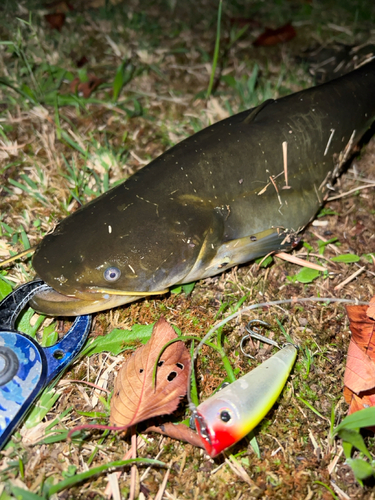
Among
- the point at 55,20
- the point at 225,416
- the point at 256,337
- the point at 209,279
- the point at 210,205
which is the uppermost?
the point at 55,20

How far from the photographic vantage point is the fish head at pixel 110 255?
2.14m

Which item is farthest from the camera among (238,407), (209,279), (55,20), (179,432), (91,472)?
(55,20)

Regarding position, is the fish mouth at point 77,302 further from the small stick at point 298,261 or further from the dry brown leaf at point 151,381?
the small stick at point 298,261

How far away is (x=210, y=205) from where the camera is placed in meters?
2.52

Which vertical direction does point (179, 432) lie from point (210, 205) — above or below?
below

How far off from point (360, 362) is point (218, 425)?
90cm

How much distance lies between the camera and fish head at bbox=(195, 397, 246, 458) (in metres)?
1.81

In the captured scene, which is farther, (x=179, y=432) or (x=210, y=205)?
(x=210, y=205)

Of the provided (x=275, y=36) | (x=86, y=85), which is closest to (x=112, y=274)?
(x=86, y=85)

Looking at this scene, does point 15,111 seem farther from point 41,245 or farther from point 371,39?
point 371,39

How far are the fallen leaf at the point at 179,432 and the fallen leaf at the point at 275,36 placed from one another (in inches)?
167

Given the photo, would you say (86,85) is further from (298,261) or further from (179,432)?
(179,432)

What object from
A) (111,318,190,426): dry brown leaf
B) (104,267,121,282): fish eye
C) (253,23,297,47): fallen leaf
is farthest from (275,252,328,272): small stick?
(253,23,297,47): fallen leaf

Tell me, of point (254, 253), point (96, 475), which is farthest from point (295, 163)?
point (96, 475)
